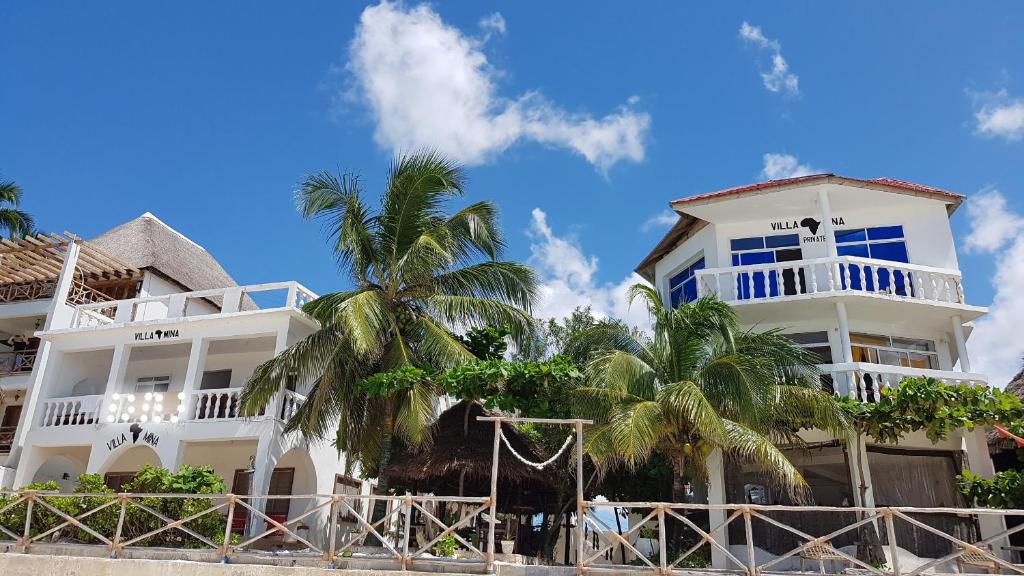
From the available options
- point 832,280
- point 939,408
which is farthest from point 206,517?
point 939,408

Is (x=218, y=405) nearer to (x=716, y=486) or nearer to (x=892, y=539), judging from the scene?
(x=716, y=486)

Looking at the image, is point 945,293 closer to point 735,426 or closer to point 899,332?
point 899,332

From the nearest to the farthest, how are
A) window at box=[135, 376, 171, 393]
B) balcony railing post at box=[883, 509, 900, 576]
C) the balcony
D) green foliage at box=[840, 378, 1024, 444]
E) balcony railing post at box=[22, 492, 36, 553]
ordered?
balcony railing post at box=[883, 509, 900, 576]
balcony railing post at box=[22, 492, 36, 553]
green foliage at box=[840, 378, 1024, 444]
the balcony
window at box=[135, 376, 171, 393]

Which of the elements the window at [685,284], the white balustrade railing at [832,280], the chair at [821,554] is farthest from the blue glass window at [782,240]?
the chair at [821,554]

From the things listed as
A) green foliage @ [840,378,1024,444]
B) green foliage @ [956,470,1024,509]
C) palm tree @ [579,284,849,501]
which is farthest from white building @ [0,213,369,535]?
green foliage @ [956,470,1024,509]

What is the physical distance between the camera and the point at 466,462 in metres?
13.7

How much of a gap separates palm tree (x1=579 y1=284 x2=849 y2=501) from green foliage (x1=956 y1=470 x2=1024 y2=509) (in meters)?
2.40

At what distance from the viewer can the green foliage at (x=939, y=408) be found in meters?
13.5

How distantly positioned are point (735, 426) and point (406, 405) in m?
5.64

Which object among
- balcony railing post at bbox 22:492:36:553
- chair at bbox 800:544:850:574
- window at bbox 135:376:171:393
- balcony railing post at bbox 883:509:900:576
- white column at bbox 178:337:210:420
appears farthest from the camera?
window at bbox 135:376:171:393

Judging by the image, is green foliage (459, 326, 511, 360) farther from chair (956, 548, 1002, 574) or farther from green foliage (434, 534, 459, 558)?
chair (956, 548, 1002, 574)

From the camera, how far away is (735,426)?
40.8 feet

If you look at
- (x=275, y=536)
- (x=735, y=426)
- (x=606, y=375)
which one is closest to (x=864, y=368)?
(x=735, y=426)

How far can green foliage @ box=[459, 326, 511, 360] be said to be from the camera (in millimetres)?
15891
